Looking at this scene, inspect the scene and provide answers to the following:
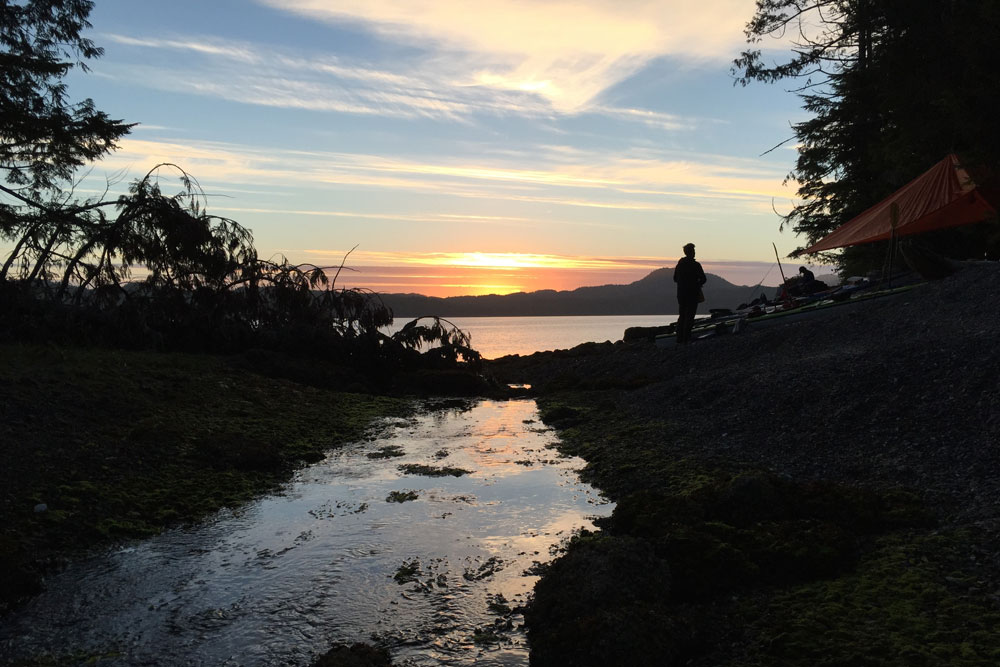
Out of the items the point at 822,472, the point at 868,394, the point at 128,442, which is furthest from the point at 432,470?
the point at 868,394

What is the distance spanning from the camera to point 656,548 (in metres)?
4.98

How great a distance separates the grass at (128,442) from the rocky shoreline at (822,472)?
3.76 m

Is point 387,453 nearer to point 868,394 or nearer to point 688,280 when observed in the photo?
point 868,394

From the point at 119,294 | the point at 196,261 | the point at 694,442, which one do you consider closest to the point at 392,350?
the point at 196,261

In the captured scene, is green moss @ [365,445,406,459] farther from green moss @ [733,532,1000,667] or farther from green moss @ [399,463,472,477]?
green moss @ [733,532,1000,667]

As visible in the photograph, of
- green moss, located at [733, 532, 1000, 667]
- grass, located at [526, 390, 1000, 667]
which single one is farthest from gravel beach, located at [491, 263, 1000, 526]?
green moss, located at [733, 532, 1000, 667]

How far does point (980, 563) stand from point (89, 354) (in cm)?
1217

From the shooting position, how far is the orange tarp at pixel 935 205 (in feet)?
57.3

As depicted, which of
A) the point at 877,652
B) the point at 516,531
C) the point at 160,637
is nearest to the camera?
the point at 877,652

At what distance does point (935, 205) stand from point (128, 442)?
18625 mm

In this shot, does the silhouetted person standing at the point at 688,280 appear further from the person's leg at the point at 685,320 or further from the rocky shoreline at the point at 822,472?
the rocky shoreline at the point at 822,472

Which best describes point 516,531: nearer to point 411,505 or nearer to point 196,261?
point 411,505

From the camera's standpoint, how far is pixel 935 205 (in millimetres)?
18000

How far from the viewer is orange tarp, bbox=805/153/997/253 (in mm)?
17469
